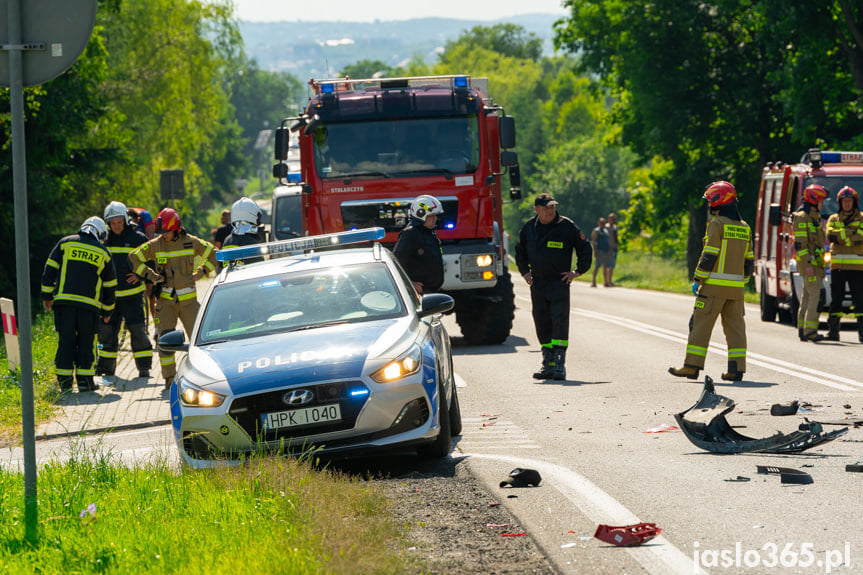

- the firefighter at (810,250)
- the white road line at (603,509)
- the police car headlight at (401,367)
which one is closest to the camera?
the white road line at (603,509)

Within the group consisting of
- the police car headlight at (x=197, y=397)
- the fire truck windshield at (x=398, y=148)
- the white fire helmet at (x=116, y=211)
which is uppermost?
the fire truck windshield at (x=398, y=148)

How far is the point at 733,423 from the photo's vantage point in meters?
8.85

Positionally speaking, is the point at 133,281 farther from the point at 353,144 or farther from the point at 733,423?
the point at 733,423

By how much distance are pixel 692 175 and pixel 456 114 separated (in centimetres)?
2267

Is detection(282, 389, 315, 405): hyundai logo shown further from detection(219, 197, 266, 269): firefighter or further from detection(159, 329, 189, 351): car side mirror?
detection(219, 197, 266, 269): firefighter

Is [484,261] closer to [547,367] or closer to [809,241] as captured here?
[547,367]

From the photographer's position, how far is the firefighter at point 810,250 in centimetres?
1603

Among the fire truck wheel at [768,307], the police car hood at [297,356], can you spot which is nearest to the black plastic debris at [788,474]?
the police car hood at [297,356]

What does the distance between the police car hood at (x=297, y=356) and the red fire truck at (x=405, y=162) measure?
7611mm

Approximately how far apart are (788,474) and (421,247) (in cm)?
674

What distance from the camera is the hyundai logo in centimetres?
741

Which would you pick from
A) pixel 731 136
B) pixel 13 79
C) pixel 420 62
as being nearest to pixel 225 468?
pixel 13 79

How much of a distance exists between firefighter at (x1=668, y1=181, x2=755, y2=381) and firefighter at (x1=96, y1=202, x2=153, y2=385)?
6.19m

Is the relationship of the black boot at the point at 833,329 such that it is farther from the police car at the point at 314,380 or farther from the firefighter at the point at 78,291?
the firefighter at the point at 78,291
